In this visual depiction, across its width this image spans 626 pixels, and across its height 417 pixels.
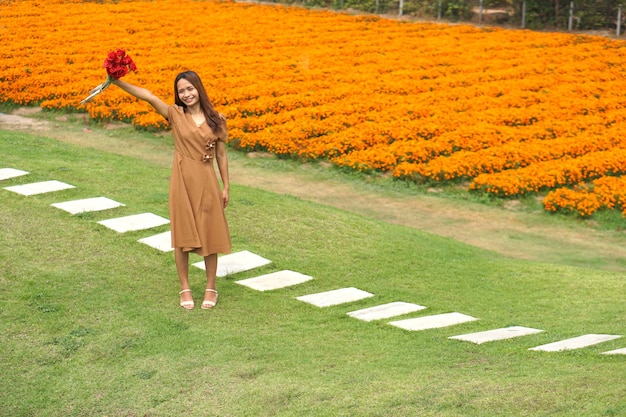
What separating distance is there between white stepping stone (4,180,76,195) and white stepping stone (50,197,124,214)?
0.58 m

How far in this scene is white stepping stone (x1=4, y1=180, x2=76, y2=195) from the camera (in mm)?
12102

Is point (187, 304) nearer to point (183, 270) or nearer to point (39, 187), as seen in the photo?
point (183, 270)

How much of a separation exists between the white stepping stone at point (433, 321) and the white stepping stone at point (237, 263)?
2153mm

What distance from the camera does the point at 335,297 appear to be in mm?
9469

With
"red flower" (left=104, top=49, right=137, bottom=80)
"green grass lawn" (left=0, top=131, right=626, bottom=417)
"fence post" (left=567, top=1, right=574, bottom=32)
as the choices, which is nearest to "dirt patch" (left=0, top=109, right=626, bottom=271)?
"green grass lawn" (left=0, top=131, right=626, bottom=417)

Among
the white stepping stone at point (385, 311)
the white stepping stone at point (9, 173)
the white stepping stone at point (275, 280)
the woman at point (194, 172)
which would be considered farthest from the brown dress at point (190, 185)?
the white stepping stone at point (9, 173)

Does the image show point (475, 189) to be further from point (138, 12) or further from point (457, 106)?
point (138, 12)

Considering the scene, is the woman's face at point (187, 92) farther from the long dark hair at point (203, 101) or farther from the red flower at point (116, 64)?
the red flower at point (116, 64)

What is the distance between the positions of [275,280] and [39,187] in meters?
4.15

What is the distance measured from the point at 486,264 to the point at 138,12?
2680cm

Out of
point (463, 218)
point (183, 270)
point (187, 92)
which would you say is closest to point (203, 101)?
point (187, 92)

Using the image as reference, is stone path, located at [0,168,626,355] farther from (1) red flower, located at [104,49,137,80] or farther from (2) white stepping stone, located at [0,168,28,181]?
(1) red flower, located at [104,49,137,80]

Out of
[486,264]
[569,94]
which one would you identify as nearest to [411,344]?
[486,264]

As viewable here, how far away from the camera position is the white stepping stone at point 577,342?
773 cm
